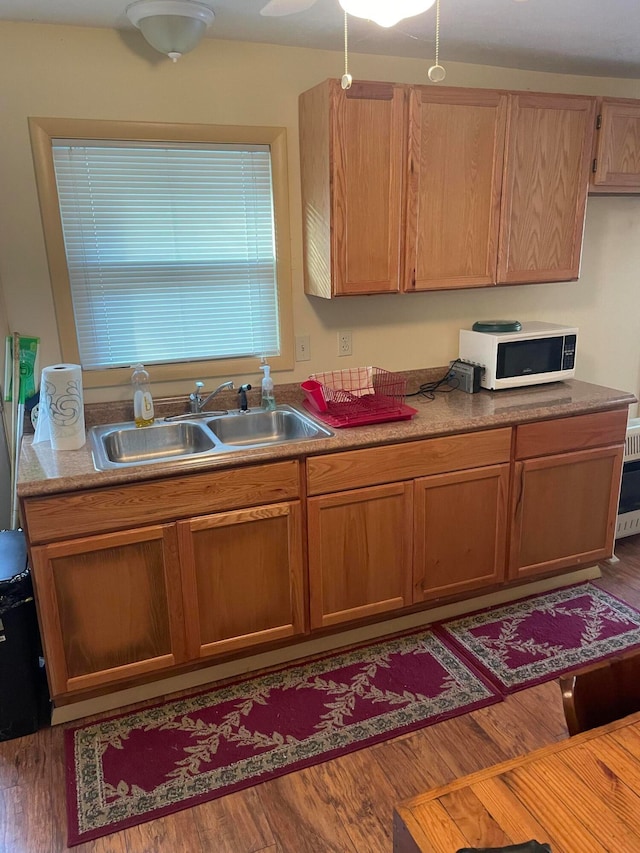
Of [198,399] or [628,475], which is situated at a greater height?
[198,399]

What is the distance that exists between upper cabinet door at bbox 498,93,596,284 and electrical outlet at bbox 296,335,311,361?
0.90 metres

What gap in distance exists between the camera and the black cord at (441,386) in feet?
9.75

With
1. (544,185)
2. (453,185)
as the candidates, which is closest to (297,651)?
(453,185)

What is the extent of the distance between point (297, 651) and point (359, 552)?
0.48 metres

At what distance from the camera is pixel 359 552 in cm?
246

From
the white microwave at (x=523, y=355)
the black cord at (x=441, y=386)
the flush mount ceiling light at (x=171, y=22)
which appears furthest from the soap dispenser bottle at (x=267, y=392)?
the flush mount ceiling light at (x=171, y=22)

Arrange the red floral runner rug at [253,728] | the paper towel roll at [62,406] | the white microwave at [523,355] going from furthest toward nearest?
the white microwave at [523,355], the paper towel roll at [62,406], the red floral runner rug at [253,728]

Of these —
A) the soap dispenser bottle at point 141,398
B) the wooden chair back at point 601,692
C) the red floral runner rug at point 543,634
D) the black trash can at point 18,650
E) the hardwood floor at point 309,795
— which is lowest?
the hardwood floor at point 309,795

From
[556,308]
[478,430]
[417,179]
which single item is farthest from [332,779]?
[556,308]

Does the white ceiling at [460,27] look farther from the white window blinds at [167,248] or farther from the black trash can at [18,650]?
the black trash can at [18,650]

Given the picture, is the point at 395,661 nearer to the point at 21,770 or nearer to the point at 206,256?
the point at 21,770

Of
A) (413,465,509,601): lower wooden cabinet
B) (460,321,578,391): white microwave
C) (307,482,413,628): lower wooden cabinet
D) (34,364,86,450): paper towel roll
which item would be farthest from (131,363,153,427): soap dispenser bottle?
(460,321,578,391): white microwave

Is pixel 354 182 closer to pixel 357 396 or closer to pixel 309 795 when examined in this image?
pixel 357 396

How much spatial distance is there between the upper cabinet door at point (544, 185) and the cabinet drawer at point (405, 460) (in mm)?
774
